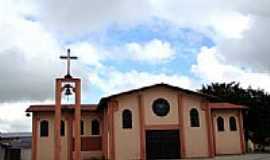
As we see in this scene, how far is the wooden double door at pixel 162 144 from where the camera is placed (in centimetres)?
2981

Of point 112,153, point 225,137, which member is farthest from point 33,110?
point 225,137

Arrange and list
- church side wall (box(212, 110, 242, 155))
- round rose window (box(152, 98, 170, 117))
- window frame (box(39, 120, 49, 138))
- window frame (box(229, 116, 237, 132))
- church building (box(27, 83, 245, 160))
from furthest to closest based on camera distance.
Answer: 1. window frame (box(229, 116, 237, 132))
2. window frame (box(39, 120, 49, 138))
3. church side wall (box(212, 110, 242, 155))
4. round rose window (box(152, 98, 170, 117))
5. church building (box(27, 83, 245, 160))

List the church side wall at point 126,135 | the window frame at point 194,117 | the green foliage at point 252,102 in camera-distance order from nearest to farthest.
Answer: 1. the church side wall at point 126,135
2. the window frame at point 194,117
3. the green foliage at point 252,102

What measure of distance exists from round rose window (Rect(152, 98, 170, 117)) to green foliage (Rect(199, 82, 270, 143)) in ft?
35.9

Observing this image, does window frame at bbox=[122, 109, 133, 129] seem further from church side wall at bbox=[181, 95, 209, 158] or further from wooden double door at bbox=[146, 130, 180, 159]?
church side wall at bbox=[181, 95, 209, 158]

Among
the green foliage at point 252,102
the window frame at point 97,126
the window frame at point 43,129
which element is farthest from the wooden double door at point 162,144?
the green foliage at point 252,102

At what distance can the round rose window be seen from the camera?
30391mm

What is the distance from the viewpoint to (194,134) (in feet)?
99.7

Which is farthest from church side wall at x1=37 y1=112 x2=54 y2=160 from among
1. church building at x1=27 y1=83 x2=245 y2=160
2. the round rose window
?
the round rose window

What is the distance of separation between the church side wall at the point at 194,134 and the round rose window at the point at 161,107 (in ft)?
4.26

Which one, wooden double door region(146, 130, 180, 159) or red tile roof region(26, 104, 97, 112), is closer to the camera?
wooden double door region(146, 130, 180, 159)

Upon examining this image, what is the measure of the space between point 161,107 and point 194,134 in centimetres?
316

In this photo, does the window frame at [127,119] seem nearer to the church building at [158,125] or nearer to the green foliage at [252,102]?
the church building at [158,125]

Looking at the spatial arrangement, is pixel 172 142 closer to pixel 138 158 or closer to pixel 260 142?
pixel 138 158
